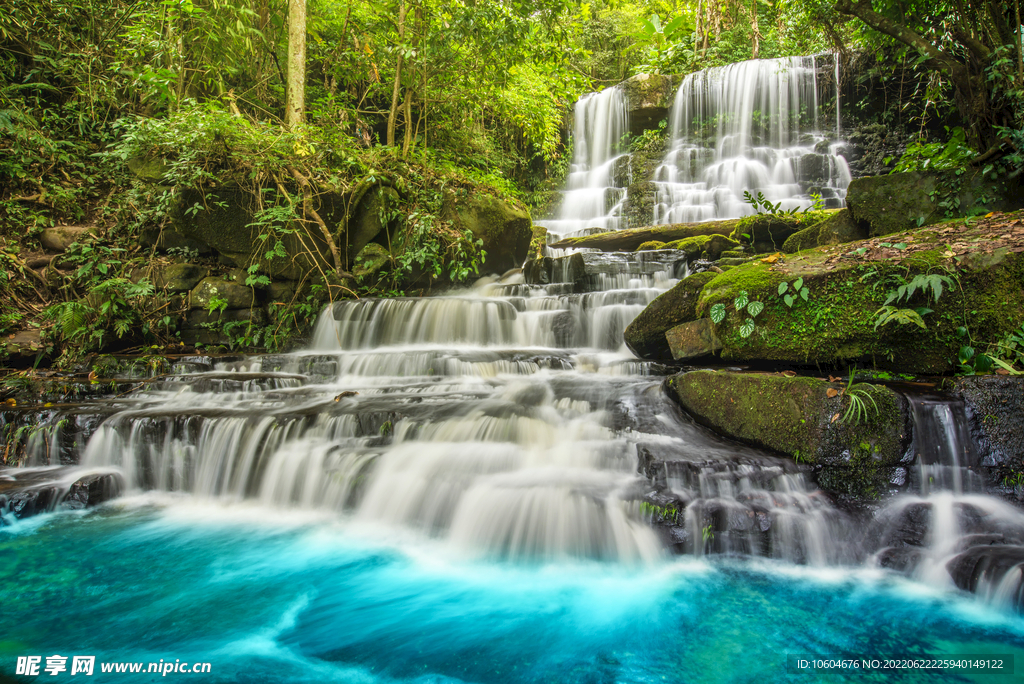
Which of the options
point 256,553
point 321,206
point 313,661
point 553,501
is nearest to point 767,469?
point 553,501

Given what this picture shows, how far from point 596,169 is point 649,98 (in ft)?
8.45

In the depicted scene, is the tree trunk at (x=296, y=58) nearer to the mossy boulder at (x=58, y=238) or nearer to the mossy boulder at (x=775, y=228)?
the mossy boulder at (x=58, y=238)

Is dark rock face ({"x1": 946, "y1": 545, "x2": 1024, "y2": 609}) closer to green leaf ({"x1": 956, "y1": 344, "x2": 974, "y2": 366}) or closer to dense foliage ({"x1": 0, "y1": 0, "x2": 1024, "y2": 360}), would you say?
green leaf ({"x1": 956, "y1": 344, "x2": 974, "y2": 366})

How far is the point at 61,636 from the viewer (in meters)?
2.61

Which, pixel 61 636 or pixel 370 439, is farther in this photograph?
pixel 370 439

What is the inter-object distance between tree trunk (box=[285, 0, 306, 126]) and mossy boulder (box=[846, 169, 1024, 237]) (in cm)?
852

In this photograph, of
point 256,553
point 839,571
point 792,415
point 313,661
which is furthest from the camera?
point 792,415

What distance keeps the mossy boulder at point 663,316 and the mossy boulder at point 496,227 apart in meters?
4.14

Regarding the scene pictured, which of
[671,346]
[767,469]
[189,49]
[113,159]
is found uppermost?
[189,49]

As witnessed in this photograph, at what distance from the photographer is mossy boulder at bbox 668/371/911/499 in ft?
11.7

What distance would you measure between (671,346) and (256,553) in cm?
439

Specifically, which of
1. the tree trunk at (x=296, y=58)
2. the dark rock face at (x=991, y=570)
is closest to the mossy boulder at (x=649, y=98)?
the tree trunk at (x=296, y=58)

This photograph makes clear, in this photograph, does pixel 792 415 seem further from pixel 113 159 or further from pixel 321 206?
pixel 113 159

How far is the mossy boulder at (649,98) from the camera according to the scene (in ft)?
49.6
